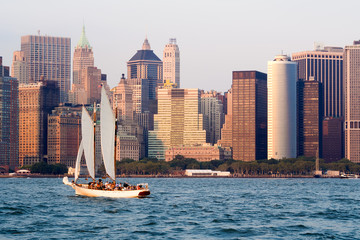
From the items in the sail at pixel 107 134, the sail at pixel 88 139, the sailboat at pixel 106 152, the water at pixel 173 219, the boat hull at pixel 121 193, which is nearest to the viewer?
the water at pixel 173 219

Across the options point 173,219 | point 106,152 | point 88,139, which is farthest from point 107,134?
point 173,219

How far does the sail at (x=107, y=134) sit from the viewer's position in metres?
118

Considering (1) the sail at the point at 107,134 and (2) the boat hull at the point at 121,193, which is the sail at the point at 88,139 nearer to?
(1) the sail at the point at 107,134

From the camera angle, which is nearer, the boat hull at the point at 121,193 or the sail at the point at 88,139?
the boat hull at the point at 121,193

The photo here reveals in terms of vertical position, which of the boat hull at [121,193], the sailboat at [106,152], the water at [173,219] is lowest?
the water at [173,219]

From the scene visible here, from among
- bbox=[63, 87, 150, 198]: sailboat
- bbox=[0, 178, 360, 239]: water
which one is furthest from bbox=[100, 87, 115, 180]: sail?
bbox=[0, 178, 360, 239]: water

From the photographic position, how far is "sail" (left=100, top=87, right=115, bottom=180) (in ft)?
388

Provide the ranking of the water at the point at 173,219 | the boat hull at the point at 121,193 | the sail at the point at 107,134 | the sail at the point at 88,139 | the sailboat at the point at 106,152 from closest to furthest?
the water at the point at 173,219 < the boat hull at the point at 121,193 < the sailboat at the point at 106,152 < the sail at the point at 107,134 < the sail at the point at 88,139

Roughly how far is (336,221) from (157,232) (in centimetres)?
2300

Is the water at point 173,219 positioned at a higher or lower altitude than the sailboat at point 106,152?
lower

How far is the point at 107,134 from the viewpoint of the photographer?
391 feet

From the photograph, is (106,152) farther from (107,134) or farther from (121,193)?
(121,193)

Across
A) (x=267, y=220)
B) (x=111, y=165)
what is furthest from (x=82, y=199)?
(x=267, y=220)

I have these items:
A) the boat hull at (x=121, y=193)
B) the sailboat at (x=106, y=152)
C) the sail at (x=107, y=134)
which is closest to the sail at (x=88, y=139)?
the sailboat at (x=106, y=152)
